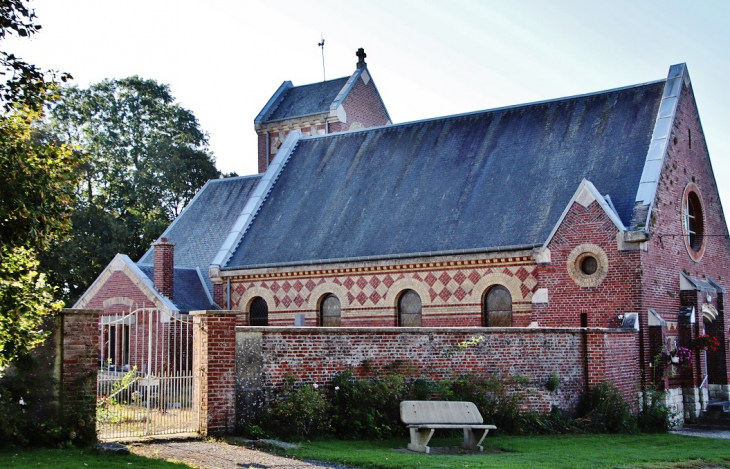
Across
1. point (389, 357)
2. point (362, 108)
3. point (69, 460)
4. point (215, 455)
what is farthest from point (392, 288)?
point (362, 108)

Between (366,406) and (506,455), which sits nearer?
(506,455)

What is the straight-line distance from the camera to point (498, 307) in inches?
945

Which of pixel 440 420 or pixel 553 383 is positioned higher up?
pixel 553 383

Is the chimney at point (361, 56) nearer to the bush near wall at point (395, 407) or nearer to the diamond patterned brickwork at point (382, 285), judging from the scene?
the diamond patterned brickwork at point (382, 285)

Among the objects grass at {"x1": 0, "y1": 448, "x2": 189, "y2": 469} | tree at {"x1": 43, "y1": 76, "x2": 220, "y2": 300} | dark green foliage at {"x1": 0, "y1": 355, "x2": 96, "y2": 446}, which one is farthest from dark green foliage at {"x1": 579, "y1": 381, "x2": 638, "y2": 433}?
tree at {"x1": 43, "y1": 76, "x2": 220, "y2": 300}

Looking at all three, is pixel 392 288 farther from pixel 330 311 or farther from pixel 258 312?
pixel 258 312

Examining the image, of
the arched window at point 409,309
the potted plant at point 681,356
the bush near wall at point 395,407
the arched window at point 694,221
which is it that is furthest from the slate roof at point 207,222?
the arched window at point 694,221

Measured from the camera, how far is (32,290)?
12.9 meters

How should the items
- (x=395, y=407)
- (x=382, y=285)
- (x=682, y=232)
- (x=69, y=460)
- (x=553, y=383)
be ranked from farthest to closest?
1. (x=382, y=285)
2. (x=682, y=232)
3. (x=553, y=383)
4. (x=395, y=407)
5. (x=69, y=460)

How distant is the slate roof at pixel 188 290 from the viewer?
2862cm

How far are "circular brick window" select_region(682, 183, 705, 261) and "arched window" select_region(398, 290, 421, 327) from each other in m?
7.80

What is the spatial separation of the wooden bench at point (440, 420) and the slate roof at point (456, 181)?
7.74m

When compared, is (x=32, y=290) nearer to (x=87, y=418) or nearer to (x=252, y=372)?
(x=87, y=418)

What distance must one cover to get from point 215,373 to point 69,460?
339 centimetres
